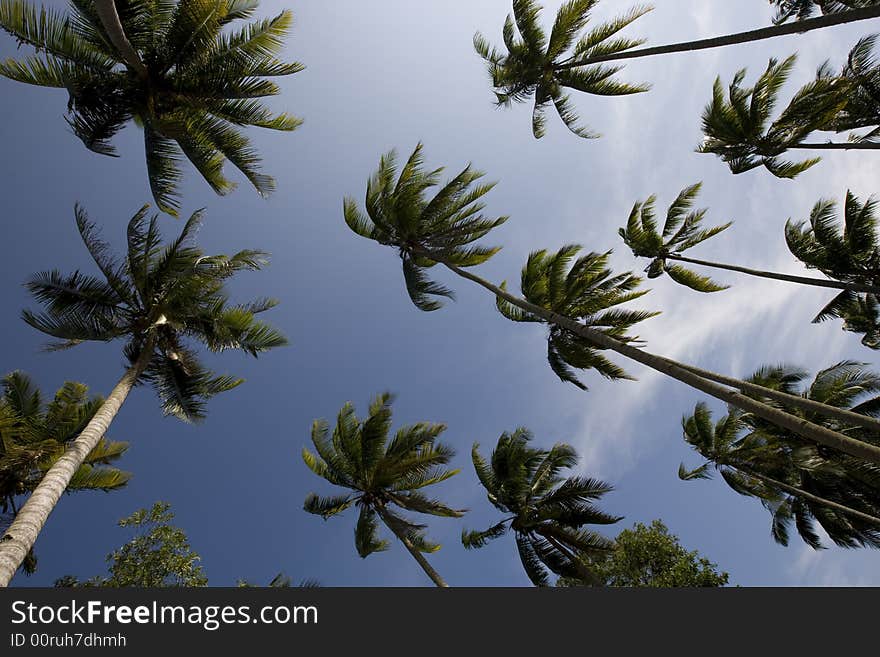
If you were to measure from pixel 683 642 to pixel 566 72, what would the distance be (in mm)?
12749

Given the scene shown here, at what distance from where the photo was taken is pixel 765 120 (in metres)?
11.4

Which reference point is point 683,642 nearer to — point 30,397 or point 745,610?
point 745,610

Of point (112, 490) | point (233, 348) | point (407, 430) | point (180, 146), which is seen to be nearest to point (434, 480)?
point (407, 430)

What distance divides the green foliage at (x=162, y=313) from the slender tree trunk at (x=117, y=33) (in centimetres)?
373

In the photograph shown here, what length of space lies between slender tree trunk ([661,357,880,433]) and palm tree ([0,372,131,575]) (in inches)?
540

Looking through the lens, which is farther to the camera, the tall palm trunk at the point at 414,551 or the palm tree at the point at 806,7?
the tall palm trunk at the point at 414,551

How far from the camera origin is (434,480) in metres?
14.8

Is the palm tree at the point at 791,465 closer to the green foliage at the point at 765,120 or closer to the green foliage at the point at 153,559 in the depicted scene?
the green foliage at the point at 765,120

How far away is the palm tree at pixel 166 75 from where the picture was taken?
9125 millimetres

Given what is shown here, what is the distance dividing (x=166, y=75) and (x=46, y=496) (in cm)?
842

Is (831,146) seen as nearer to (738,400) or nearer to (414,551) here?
(738,400)

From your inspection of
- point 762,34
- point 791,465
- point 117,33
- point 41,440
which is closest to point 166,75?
point 117,33

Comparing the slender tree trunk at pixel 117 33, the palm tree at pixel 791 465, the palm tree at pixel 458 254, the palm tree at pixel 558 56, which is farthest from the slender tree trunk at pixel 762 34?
the palm tree at pixel 791 465

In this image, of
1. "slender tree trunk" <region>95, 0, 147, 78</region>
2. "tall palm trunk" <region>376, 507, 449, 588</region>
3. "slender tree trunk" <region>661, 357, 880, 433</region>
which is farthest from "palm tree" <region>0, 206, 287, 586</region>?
"slender tree trunk" <region>661, 357, 880, 433</region>
